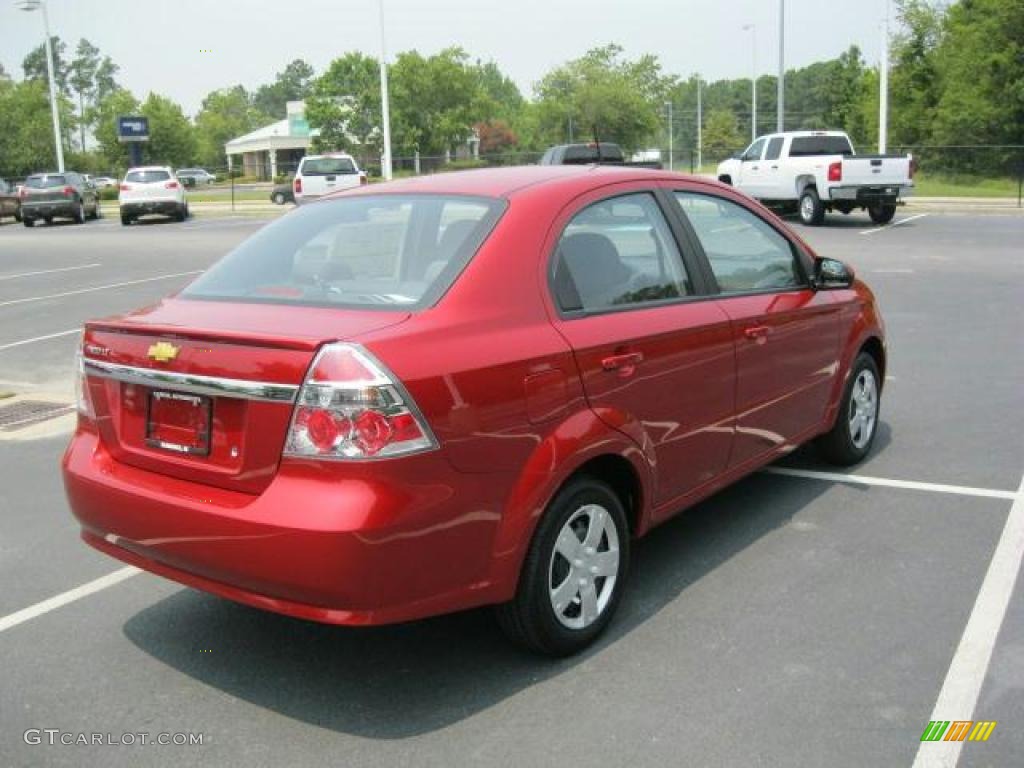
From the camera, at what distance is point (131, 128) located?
55.2m

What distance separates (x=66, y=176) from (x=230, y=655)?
35.9 meters

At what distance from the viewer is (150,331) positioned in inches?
139

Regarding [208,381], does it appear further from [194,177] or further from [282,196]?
[194,177]

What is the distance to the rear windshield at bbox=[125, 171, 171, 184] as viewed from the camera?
1309 inches

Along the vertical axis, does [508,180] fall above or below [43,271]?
above

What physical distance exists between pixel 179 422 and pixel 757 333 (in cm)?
251

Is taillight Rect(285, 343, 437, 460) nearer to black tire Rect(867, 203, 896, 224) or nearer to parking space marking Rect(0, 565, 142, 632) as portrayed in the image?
parking space marking Rect(0, 565, 142, 632)

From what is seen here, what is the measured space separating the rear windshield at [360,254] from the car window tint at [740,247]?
3.84 feet

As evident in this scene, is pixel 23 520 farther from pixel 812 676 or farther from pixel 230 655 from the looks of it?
pixel 812 676

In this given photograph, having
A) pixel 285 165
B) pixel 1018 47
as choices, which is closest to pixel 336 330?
pixel 1018 47

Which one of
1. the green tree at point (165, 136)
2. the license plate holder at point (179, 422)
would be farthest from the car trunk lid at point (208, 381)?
the green tree at point (165, 136)

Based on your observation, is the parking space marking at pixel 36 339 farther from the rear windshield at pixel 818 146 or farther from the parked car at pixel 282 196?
the parked car at pixel 282 196

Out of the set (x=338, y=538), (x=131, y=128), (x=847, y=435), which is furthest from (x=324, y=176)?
(x=131, y=128)

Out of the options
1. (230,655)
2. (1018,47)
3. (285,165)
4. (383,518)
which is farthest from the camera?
(285,165)
